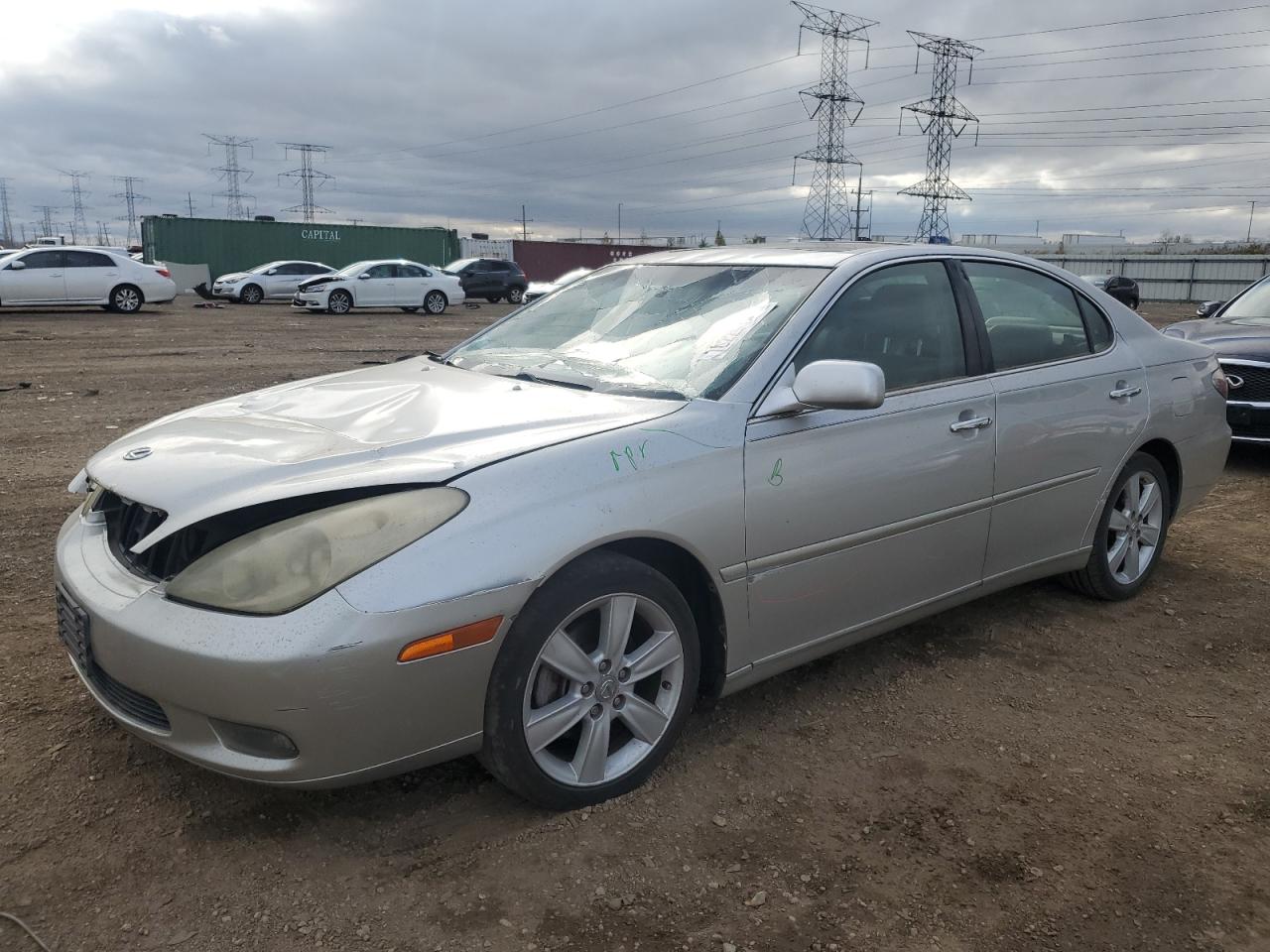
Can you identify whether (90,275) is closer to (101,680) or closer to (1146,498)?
(101,680)

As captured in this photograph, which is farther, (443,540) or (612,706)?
(612,706)

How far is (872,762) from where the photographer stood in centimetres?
313

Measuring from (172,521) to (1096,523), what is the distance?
3.62 m

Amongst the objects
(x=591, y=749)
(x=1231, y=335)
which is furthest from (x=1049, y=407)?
(x=1231, y=335)

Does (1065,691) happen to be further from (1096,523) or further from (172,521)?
(172,521)

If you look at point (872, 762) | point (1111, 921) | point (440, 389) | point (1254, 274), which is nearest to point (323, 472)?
point (440, 389)

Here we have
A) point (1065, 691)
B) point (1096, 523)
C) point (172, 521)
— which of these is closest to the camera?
point (172, 521)

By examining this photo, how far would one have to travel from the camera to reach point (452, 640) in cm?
239

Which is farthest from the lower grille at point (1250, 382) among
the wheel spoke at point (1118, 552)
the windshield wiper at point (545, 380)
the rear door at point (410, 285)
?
the rear door at point (410, 285)

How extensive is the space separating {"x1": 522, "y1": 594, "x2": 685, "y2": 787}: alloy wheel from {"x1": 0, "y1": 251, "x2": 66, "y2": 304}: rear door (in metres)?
22.5

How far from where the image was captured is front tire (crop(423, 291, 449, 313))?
27.2 m

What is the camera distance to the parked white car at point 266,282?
28766 millimetres

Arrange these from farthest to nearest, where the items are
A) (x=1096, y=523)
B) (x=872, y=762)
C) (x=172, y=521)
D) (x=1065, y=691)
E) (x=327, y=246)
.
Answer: (x=327, y=246) < (x=1096, y=523) < (x=1065, y=691) < (x=872, y=762) < (x=172, y=521)

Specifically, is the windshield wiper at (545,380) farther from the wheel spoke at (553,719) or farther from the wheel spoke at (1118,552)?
the wheel spoke at (1118,552)
